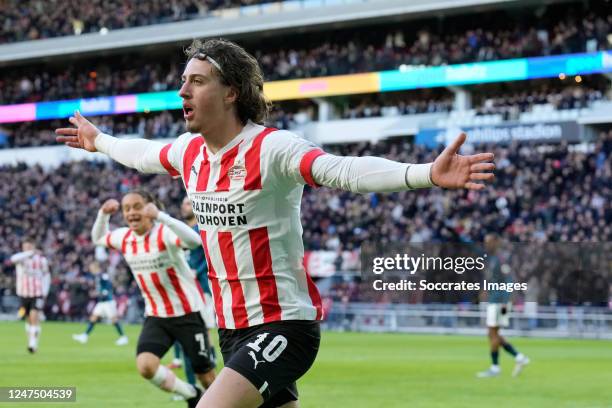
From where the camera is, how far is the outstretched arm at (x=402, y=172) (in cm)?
455

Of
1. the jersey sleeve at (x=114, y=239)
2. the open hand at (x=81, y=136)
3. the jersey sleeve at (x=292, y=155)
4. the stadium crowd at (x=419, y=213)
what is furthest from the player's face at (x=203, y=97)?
the stadium crowd at (x=419, y=213)

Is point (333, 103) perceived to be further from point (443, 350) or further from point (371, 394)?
point (371, 394)

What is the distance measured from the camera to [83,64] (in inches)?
2162

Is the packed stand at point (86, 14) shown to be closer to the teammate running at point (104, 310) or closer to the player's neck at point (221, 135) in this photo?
the teammate running at point (104, 310)

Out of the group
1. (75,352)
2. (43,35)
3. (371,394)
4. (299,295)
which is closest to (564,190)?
(75,352)

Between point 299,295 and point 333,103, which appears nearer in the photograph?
point 299,295

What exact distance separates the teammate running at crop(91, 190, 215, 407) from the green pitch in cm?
202

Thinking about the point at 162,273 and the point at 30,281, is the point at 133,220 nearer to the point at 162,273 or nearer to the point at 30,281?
the point at 162,273

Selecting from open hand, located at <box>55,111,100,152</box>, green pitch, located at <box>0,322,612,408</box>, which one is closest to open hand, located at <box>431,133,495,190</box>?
open hand, located at <box>55,111,100,152</box>

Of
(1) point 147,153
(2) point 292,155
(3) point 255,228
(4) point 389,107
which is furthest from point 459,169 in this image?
(4) point 389,107

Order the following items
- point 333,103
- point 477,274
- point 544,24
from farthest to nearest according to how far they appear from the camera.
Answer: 1. point 333,103
2. point 544,24
3. point 477,274

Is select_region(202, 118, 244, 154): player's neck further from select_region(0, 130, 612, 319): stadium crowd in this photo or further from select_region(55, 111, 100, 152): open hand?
select_region(0, 130, 612, 319): stadium crowd

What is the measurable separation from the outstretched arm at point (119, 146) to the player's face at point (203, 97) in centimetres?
65

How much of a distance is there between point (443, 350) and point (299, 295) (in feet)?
56.4
